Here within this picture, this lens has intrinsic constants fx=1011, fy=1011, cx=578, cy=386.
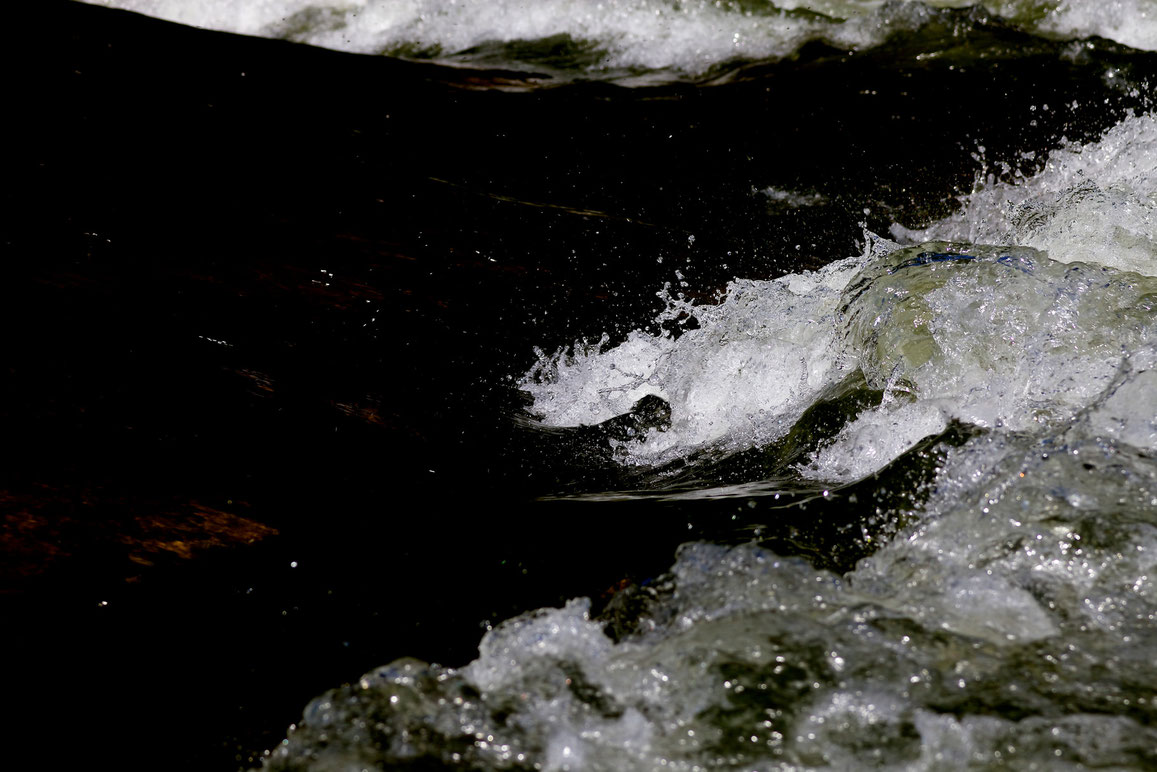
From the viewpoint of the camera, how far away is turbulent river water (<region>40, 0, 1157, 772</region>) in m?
1.45

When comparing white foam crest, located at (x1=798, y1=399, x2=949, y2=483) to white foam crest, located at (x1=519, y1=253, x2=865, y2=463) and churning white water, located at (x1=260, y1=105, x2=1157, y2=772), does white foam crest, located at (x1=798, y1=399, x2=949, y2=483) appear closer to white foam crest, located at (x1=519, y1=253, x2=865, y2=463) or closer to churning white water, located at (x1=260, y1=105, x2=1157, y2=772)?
churning white water, located at (x1=260, y1=105, x2=1157, y2=772)

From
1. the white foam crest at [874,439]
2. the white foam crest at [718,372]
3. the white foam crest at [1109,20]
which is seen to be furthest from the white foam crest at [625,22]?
the white foam crest at [874,439]

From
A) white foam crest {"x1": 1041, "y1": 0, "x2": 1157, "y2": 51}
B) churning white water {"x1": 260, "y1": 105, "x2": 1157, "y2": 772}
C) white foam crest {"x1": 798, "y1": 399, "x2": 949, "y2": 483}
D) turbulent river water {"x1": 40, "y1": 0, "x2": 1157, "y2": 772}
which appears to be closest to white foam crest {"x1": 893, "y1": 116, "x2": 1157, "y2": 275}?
turbulent river water {"x1": 40, "y1": 0, "x2": 1157, "y2": 772}

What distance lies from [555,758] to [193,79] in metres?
3.81

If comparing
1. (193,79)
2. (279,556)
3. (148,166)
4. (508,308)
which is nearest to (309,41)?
(193,79)

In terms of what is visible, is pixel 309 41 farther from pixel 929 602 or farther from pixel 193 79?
pixel 929 602

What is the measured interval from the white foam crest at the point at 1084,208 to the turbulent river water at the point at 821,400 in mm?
16

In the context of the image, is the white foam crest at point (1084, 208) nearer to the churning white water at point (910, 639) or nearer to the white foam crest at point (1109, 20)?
the churning white water at point (910, 639)

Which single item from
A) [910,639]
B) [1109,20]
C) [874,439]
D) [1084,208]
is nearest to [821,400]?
[874,439]

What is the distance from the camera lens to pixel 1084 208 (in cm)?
323

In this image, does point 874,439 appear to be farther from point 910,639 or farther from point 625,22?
point 625,22

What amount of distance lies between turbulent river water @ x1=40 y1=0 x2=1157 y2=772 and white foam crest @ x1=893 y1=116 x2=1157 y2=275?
0.02 m

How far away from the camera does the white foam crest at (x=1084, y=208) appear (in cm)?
310

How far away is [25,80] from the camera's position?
4.08 metres
